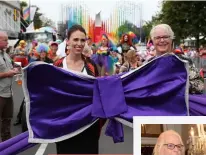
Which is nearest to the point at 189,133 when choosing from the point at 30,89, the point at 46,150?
the point at 30,89

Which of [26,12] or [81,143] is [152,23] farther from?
[81,143]

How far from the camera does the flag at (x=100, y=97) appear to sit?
8.20 feet

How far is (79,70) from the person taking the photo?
285 cm

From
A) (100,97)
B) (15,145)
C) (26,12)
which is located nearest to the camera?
(100,97)

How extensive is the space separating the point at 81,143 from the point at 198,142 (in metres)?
1.01

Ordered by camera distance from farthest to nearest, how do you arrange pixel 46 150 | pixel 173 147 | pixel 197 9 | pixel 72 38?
pixel 197 9 < pixel 46 150 < pixel 72 38 < pixel 173 147

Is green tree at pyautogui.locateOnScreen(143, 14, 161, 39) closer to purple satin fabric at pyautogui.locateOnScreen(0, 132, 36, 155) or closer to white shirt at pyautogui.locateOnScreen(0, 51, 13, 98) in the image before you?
white shirt at pyautogui.locateOnScreen(0, 51, 13, 98)

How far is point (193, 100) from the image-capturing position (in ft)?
8.47

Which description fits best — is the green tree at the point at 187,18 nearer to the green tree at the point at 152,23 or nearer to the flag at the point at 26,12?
the green tree at the point at 152,23

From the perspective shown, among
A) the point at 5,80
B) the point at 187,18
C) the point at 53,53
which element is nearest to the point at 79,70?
the point at 5,80

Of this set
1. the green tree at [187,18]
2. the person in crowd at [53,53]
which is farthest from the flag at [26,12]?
the person in crowd at [53,53]

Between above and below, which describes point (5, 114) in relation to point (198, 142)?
below

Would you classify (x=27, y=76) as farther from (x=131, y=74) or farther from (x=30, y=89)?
(x=131, y=74)

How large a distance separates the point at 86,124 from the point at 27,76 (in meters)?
0.45
